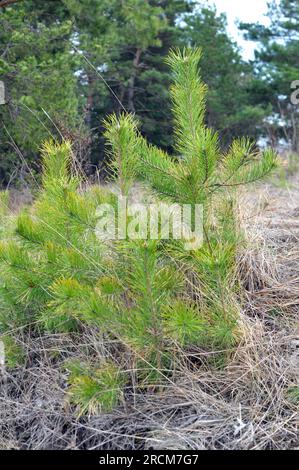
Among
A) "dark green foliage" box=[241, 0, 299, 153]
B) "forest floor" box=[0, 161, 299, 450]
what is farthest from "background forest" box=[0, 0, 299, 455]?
"dark green foliage" box=[241, 0, 299, 153]

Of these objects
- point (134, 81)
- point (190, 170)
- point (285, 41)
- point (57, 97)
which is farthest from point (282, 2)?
point (190, 170)

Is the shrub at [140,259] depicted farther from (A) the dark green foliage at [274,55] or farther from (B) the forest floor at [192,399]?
(A) the dark green foliage at [274,55]

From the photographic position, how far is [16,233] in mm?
1981

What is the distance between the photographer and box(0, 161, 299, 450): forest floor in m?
1.75

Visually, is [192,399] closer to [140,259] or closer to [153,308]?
[153,308]

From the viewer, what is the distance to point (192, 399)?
187 cm

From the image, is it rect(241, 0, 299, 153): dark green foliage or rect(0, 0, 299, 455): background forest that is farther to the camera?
rect(241, 0, 299, 153): dark green foliage

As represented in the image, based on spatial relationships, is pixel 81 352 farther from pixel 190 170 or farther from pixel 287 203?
pixel 287 203

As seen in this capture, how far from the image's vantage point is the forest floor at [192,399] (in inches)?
69.1

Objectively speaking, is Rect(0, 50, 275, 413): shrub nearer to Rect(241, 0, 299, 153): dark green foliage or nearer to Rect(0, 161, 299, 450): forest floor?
Rect(0, 161, 299, 450): forest floor

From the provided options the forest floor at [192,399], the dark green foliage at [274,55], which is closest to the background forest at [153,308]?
the forest floor at [192,399]

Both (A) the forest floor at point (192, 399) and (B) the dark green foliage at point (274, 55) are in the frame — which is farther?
(B) the dark green foliage at point (274, 55)

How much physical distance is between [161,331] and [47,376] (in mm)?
568

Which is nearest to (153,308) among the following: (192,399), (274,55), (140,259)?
(140,259)
